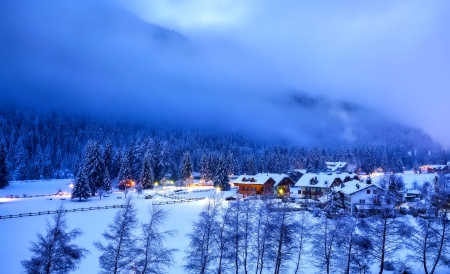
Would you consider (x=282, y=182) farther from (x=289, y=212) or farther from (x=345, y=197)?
(x=289, y=212)

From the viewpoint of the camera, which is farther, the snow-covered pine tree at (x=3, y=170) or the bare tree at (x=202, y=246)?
the snow-covered pine tree at (x=3, y=170)

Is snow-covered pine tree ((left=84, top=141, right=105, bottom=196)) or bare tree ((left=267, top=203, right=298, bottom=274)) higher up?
snow-covered pine tree ((left=84, top=141, right=105, bottom=196))

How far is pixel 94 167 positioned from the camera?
3332 inches

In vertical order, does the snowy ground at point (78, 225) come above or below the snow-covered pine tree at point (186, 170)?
below

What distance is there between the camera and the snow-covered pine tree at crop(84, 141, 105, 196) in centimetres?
8375

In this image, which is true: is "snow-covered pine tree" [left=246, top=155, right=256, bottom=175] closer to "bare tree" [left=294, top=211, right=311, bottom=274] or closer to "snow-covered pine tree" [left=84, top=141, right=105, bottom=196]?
"snow-covered pine tree" [left=84, top=141, right=105, bottom=196]

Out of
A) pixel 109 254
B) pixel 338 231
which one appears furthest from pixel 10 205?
pixel 338 231

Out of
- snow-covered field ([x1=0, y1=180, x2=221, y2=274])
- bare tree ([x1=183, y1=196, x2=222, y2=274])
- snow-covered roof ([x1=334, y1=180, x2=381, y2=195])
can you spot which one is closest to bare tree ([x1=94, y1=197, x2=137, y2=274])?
bare tree ([x1=183, y1=196, x2=222, y2=274])

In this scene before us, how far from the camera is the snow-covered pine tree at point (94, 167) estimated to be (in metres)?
83.8

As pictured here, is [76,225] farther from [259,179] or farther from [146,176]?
[259,179]

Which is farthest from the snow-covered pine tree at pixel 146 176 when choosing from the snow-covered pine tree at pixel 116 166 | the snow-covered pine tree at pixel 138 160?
the snow-covered pine tree at pixel 116 166

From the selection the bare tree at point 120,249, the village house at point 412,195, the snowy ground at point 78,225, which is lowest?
the snowy ground at point 78,225

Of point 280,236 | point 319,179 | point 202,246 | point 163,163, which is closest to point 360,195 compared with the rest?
point 319,179

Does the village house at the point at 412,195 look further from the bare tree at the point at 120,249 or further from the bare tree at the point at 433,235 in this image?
the bare tree at the point at 120,249
